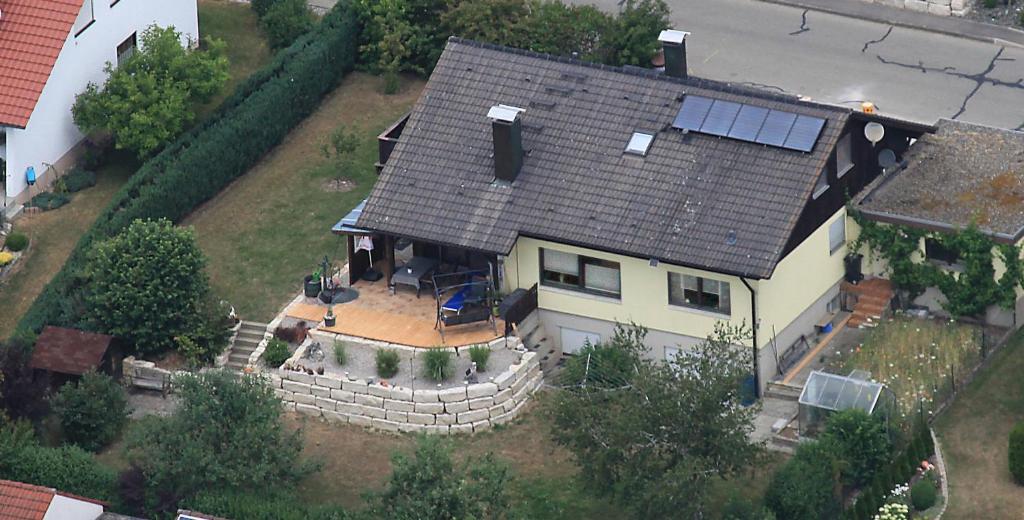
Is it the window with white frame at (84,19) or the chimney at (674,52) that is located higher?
the window with white frame at (84,19)

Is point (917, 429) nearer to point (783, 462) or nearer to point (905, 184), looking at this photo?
point (783, 462)

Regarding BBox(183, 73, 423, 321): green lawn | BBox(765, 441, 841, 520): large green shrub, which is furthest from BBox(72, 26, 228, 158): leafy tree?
BBox(765, 441, 841, 520): large green shrub

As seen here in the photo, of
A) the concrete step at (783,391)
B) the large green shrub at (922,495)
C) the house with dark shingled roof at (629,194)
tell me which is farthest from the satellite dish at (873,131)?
the large green shrub at (922,495)

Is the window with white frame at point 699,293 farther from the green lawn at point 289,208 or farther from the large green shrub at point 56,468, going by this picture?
the large green shrub at point 56,468

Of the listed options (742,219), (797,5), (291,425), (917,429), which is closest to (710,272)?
(742,219)

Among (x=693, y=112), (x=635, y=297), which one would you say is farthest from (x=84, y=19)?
(x=635, y=297)
